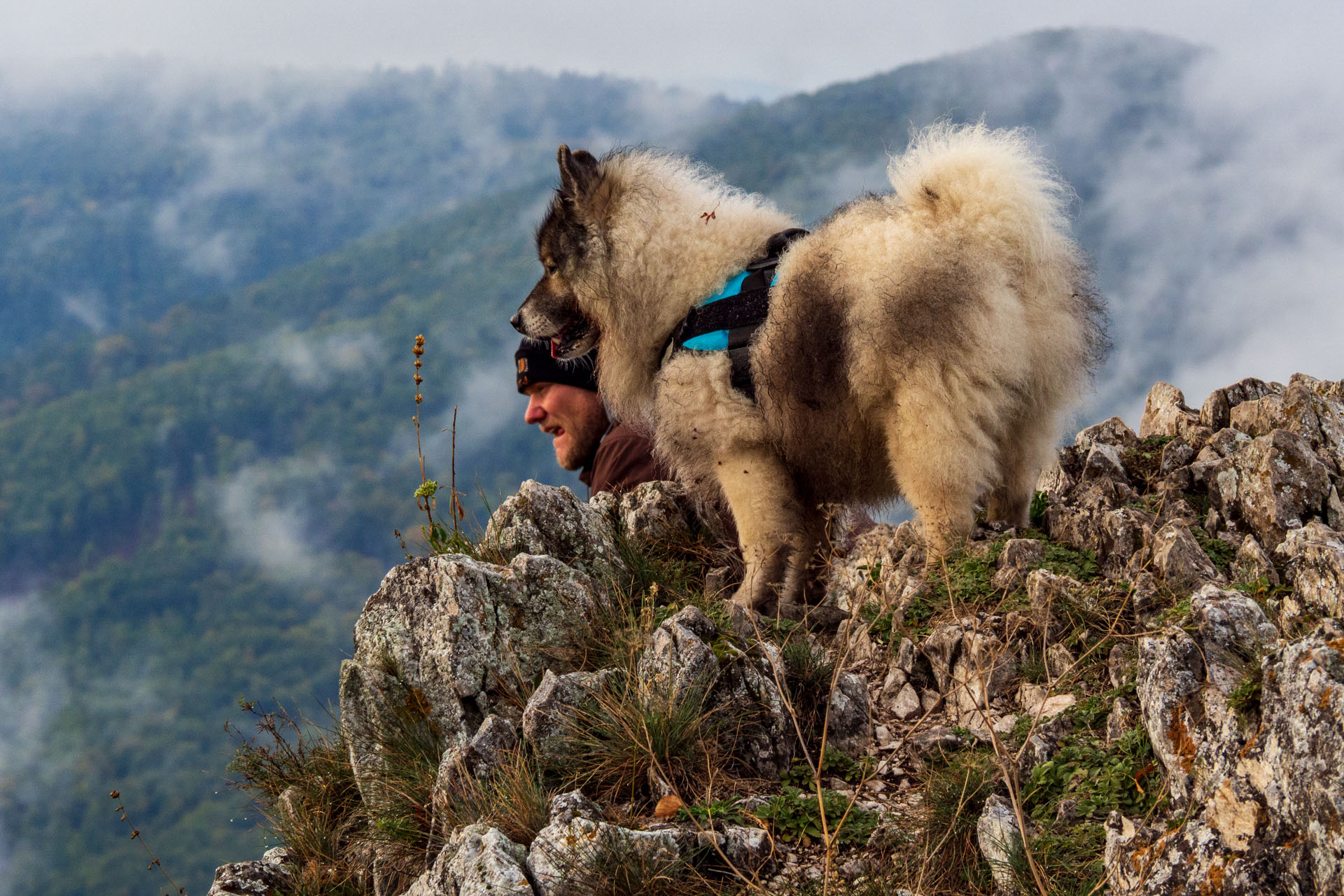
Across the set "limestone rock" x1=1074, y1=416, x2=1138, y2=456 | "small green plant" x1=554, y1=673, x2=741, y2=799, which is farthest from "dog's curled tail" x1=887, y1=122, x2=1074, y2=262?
"small green plant" x1=554, y1=673, x2=741, y2=799

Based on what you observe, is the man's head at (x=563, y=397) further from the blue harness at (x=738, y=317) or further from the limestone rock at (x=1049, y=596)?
the limestone rock at (x=1049, y=596)

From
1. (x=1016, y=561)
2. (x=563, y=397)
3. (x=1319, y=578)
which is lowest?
(x=1319, y=578)

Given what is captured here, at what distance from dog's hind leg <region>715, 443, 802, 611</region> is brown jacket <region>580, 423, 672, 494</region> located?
154 cm

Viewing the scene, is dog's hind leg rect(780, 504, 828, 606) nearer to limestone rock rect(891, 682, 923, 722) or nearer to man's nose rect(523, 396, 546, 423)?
limestone rock rect(891, 682, 923, 722)

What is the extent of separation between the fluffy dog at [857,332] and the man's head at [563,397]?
2157mm

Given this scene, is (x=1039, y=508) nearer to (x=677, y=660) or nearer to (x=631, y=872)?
(x=677, y=660)

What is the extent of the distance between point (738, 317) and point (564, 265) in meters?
1.48

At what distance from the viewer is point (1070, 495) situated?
6605 mm

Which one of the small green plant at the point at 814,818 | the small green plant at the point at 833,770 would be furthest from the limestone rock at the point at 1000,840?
the small green plant at the point at 833,770

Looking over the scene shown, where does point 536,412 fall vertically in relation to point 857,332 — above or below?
above

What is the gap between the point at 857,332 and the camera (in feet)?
18.4

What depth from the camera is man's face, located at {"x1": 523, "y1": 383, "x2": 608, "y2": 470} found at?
9.23 metres

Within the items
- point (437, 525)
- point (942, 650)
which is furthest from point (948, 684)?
point (437, 525)

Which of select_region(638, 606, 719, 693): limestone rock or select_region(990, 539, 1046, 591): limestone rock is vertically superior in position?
select_region(638, 606, 719, 693): limestone rock
